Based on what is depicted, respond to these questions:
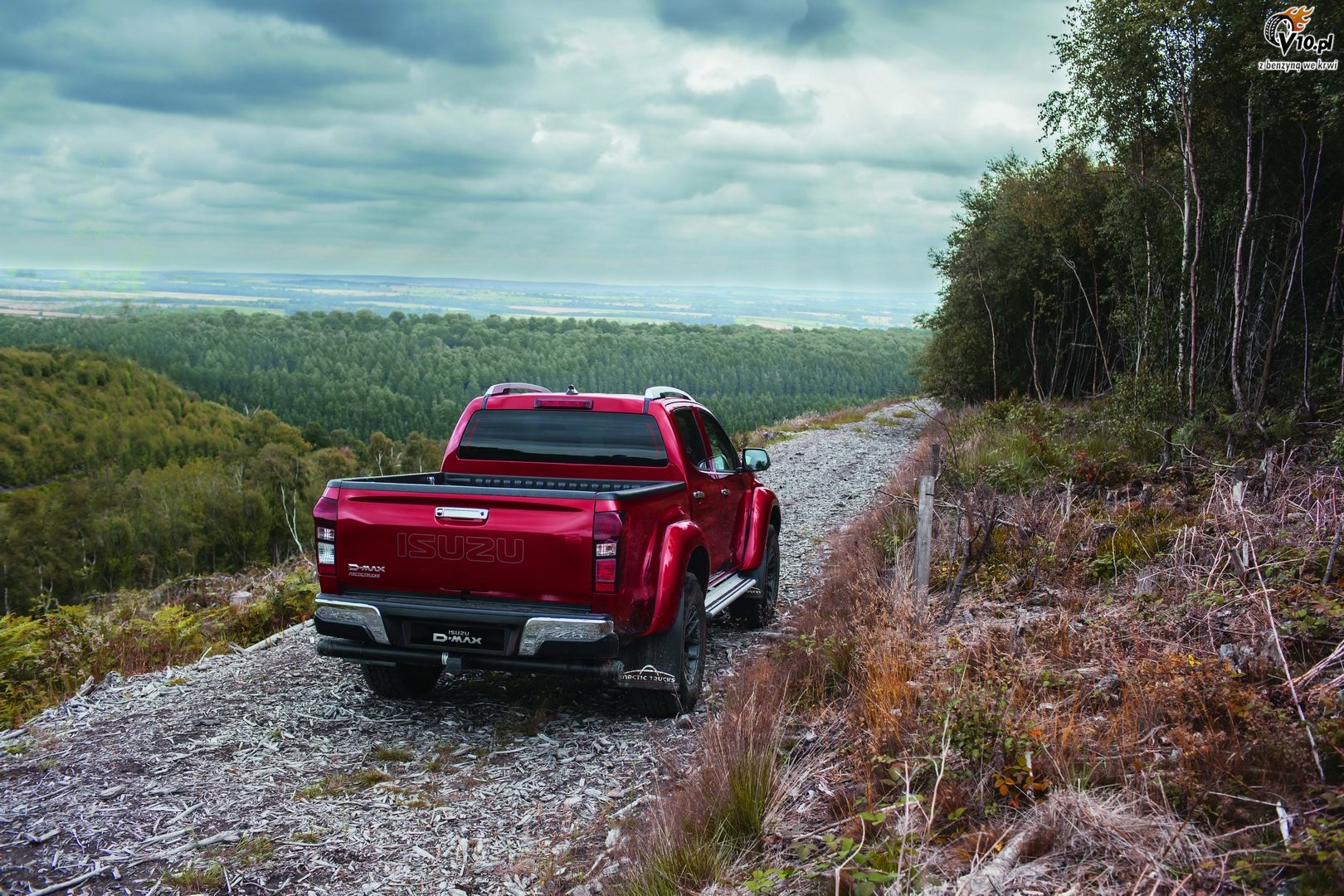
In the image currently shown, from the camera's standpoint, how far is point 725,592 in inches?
289

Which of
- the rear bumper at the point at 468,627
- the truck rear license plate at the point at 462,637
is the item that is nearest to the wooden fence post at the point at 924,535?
the rear bumper at the point at 468,627

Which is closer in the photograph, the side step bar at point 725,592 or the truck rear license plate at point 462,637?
the truck rear license plate at point 462,637

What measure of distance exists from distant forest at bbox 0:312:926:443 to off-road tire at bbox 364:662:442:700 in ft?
338

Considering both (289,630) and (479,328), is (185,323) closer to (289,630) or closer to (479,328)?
(479,328)

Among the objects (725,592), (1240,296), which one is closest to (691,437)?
(725,592)

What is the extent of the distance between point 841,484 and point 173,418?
12026 cm

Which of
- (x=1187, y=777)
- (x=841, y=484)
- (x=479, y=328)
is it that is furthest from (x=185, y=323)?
(x=1187, y=777)

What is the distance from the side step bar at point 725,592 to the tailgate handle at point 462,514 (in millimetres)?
1926

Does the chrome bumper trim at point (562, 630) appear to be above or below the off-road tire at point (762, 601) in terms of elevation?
above

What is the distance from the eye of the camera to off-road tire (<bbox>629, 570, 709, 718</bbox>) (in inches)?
227

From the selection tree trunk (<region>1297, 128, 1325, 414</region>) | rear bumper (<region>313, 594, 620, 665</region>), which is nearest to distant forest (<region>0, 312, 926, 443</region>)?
tree trunk (<region>1297, 128, 1325, 414</region>)

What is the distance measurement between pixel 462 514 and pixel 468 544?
0.59 feet

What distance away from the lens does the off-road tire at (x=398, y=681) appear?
632cm

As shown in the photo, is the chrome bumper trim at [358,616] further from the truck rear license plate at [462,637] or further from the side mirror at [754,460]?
the side mirror at [754,460]
